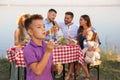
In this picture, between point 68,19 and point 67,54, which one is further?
point 68,19

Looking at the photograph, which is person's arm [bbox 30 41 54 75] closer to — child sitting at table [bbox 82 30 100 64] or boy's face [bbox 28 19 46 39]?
boy's face [bbox 28 19 46 39]

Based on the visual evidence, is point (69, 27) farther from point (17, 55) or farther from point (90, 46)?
point (17, 55)

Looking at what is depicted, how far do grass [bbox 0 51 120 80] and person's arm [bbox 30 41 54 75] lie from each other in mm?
3606

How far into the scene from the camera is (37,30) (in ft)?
7.13

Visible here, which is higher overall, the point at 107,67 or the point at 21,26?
the point at 21,26

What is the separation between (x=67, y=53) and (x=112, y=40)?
9.14 ft

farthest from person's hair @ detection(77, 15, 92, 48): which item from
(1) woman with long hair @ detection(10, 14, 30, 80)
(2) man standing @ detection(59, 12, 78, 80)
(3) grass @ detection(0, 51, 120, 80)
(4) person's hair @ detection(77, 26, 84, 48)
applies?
(1) woman with long hair @ detection(10, 14, 30, 80)

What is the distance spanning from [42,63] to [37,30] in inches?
8.3

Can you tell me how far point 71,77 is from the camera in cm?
531

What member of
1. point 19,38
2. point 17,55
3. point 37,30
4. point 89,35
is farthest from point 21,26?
point 37,30

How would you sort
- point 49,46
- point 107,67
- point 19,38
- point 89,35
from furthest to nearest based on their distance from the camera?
point 107,67
point 89,35
point 19,38
point 49,46

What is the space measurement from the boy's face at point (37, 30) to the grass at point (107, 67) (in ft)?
11.7

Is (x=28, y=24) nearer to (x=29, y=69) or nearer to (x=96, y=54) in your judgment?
(x=29, y=69)

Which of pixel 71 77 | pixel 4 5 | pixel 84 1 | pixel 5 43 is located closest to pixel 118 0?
pixel 84 1
